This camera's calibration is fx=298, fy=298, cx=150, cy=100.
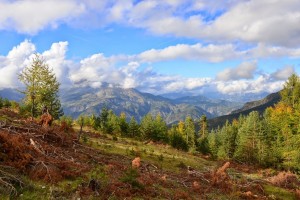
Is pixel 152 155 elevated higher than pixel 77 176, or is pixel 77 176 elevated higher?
pixel 77 176

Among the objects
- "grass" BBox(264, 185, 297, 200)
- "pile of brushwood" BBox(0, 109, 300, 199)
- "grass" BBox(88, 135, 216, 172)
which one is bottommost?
"grass" BBox(264, 185, 297, 200)

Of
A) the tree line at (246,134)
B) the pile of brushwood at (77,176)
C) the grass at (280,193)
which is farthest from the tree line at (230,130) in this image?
the grass at (280,193)

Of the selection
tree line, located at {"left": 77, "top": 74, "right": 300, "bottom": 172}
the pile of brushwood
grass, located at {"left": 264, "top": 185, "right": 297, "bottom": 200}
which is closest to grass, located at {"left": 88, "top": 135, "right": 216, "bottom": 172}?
grass, located at {"left": 264, "top": 185, "right": 297, "bottom": 200}

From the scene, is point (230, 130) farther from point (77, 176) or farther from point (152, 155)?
point (77, 176)

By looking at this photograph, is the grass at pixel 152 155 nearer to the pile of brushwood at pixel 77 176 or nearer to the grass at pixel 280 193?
the grass at pixel 280 193

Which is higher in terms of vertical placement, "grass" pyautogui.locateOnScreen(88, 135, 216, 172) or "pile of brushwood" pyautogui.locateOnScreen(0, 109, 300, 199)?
"pile of brushwood" pyautogui.locateOnScreen(0, 109, 300, 199)

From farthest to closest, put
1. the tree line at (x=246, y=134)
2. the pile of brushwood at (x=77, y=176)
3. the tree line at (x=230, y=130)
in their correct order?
the tree line at (x=246, y=134) < the tree line at (x=230, y=130) < the pile of brushwood at (x=77, y=176)

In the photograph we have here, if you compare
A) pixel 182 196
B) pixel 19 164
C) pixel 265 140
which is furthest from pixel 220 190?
pixel 265 140

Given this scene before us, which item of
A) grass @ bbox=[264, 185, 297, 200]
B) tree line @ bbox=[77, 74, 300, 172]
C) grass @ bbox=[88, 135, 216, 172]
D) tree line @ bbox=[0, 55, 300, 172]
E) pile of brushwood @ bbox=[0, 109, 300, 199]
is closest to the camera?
pile of brushwood @ bbox=[0, 109, 300, 199]

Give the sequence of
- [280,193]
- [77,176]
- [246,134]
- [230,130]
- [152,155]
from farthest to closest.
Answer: [230,130], [246,134], [152,155], [280,193], [77,176]

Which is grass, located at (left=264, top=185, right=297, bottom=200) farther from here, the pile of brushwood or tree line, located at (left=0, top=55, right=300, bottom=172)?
tree line, located at (left=0, top=55, right=300, bottom=172)

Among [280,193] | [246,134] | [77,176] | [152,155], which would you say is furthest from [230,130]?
[77,176]

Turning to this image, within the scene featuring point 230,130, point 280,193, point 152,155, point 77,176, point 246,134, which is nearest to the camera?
point 77,176

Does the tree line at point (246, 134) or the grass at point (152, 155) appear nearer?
the grass at point (152, 155)
